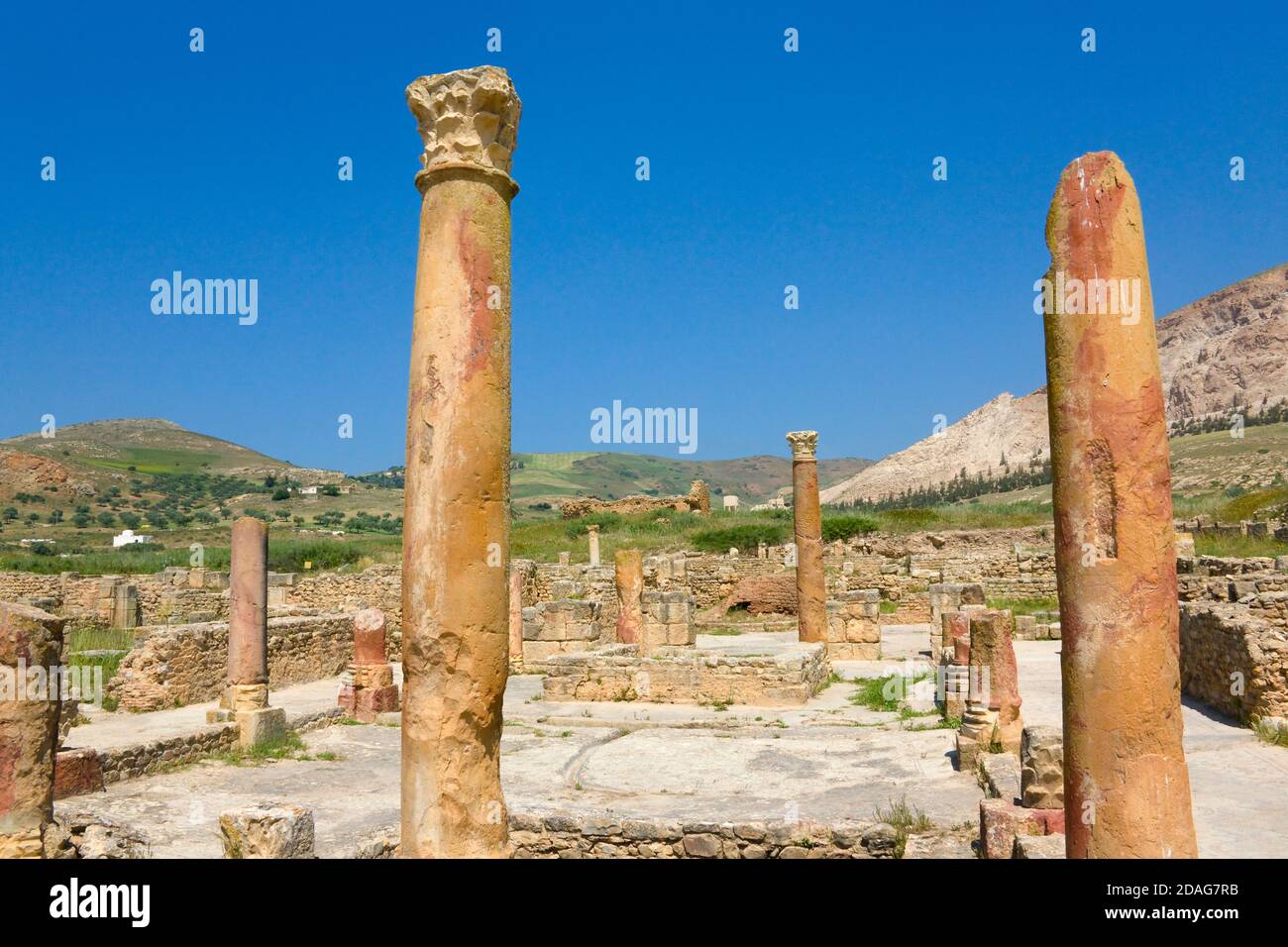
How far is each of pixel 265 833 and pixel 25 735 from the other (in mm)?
1595

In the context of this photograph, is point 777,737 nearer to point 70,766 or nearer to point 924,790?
point 924,790

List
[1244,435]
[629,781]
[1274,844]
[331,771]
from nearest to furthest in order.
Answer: [1274,844]
[629,781]
[331,771]
[1244,435]

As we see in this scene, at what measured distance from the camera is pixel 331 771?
431 inches

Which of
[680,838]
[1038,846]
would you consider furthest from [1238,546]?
[680,838]

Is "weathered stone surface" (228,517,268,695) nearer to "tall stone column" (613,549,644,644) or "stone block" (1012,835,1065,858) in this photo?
"tall stone column" (613,549,644,644)

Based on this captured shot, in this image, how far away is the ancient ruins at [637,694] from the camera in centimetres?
444

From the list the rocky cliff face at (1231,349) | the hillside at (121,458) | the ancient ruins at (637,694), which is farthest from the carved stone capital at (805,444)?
the rocky cliff face at (1231,349)

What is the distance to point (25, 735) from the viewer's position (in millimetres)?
5965

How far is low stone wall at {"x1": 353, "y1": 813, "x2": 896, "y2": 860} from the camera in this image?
22.3 ft

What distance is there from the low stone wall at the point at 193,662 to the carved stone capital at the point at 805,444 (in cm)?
1027

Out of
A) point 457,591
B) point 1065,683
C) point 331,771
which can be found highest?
point 457,591

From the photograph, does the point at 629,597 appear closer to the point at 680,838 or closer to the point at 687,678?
the point at 687,678

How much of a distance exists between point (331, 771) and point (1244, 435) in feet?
221

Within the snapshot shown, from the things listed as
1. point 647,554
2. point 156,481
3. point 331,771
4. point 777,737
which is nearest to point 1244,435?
point 647,554
